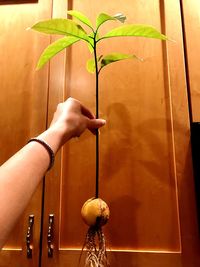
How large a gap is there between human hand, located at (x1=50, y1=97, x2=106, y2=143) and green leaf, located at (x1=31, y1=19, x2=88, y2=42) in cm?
19

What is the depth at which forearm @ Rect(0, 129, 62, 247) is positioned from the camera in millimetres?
349

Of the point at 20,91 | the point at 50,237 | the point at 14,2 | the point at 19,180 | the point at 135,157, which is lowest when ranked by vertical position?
the point at 50,237

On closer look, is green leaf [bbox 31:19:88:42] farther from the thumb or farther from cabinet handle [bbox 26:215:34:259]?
cabinet handle [bbox 26:215:34:259]

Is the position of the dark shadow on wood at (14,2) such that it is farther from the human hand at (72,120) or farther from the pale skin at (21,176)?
the pale skin at (21,176)

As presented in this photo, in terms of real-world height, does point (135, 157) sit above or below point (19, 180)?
above

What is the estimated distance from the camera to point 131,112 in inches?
36.3

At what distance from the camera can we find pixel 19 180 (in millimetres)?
382

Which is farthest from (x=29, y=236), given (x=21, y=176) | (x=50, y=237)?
(x=21, y=176)

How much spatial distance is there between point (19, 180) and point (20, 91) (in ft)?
2.20

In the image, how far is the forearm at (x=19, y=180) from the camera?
0.35 metres

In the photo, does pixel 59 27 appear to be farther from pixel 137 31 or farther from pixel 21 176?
pixel 21 176

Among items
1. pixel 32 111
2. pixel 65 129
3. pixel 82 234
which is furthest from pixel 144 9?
pixel 82 234

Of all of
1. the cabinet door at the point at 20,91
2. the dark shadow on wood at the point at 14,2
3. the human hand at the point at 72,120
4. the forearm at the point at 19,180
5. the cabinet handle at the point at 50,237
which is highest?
the dark shadow on wood at the point at 14,2

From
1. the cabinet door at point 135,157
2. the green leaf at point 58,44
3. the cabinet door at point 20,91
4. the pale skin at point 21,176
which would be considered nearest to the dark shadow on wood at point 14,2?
the cabinet door at point 20,91
